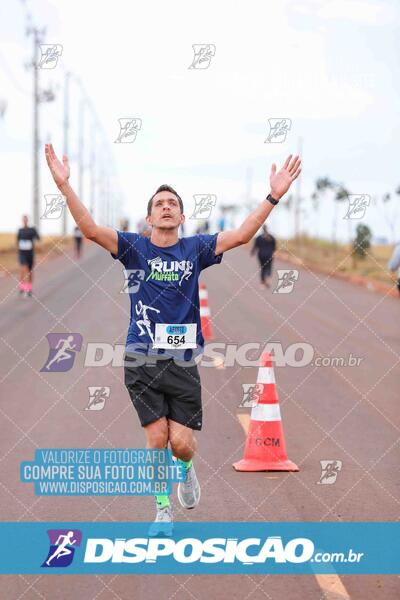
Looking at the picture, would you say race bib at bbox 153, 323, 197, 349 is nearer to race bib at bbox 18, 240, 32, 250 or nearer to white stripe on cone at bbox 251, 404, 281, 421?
white stripe on cone at bbox 251, 404, 281, 421

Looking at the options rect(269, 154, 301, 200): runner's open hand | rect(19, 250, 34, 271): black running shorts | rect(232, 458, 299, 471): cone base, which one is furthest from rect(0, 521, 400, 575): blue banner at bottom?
rect(19, 250, 34, 271): black running shorts

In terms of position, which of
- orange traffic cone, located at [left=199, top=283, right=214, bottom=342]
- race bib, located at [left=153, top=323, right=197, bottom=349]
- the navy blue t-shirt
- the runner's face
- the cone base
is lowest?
orange traffic cone, located at [left=199, top=283, right=214, bottom=342]

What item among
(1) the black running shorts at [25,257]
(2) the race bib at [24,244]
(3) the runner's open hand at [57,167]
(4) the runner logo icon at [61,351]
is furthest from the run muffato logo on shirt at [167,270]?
(1) the black running shorts at [25,257]

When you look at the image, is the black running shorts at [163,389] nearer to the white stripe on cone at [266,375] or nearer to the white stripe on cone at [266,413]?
the white stripe on cone at [266,413]

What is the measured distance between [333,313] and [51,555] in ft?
60.7

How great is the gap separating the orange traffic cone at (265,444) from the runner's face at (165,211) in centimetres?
247

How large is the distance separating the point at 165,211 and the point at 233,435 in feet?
12.0

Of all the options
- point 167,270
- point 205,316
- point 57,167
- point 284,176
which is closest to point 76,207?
point 57,167

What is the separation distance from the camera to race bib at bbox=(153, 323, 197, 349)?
6801 millimetres

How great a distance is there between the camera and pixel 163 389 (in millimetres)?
6883

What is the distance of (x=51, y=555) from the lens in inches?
256

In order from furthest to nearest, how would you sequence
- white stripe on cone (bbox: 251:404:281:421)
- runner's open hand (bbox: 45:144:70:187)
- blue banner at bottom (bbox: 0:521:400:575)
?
white stripe on cone (bbox: 251:404:281:421) → runner's open hand (bbox: 45:144:70:187) → blue banner at bottom (bbox: 0:521:400:575)

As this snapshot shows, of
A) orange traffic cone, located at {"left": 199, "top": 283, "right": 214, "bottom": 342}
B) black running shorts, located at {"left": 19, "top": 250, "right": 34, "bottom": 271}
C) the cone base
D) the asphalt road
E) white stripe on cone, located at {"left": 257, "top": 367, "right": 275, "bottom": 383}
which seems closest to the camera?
the asphalt road

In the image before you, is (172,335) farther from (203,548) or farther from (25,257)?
(25,257)
